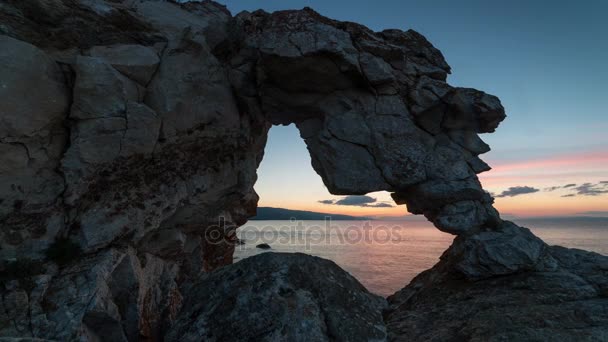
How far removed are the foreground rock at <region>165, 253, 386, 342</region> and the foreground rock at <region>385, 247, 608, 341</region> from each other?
2.61m

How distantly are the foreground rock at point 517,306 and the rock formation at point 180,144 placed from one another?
26 cm

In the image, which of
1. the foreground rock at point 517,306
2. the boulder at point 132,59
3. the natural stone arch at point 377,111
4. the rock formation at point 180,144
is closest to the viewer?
the foreground rock at point 517,306

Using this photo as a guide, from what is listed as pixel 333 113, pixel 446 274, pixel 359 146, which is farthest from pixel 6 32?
pixel 446 274

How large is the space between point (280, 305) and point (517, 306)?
903 cm

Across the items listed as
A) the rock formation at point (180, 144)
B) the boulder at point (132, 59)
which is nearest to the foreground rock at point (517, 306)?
the rock formation at point (180, 144)

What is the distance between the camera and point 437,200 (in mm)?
17828

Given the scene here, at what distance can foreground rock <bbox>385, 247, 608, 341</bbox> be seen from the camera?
35.5 feet

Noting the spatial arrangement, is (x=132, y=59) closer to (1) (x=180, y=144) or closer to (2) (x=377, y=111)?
(1) (x=180, y=144)

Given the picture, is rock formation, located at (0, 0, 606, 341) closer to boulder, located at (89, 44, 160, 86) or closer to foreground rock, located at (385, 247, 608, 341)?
boulder, located at (89, 44, 160, 86)

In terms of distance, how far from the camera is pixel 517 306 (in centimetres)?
1228

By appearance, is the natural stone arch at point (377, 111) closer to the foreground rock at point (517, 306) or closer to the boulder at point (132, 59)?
the foreground rock at point (517, 306)

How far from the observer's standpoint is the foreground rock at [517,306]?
1083cm

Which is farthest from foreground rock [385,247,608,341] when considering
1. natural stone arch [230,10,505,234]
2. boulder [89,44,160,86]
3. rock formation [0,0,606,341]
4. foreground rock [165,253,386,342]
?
boulder [89,44,160,86]

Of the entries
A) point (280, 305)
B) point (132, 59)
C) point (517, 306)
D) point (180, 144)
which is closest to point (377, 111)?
point (180, 144)
